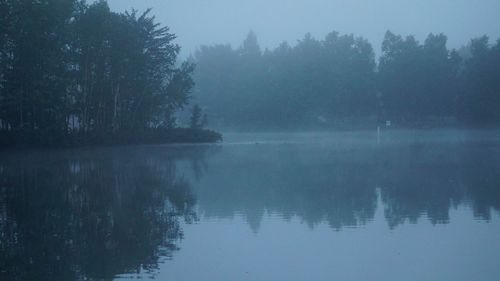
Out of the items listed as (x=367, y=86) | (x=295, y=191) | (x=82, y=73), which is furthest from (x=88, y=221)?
(x=367, y=86)

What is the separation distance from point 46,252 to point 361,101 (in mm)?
64207

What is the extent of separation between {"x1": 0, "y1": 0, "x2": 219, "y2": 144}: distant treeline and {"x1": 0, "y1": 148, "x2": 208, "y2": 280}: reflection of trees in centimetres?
1664

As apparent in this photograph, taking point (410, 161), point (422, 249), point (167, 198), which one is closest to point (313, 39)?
point (410, 161)

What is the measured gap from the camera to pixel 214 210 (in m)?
13.1

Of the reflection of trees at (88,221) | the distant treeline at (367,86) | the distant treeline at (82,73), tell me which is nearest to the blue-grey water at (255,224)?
the reflection of trees at (88,221)

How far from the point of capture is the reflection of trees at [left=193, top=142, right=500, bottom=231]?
1240cm

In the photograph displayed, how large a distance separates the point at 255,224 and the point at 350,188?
512cm

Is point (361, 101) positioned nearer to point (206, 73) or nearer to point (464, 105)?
point (464, 105)

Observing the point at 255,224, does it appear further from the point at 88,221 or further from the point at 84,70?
the point at 84,70

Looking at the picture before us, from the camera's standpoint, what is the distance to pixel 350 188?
626 inches

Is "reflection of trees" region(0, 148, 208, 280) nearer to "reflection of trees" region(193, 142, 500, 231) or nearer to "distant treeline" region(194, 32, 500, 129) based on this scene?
"reflection of trees" region(193, 142, 500, 231)

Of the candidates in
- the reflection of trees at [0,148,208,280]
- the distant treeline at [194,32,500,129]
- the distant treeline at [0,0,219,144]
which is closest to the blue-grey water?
the reflection of trees at [0,148,208,280]

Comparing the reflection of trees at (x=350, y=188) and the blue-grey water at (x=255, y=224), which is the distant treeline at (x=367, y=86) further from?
the blue-grey water at (x=255, y=224)

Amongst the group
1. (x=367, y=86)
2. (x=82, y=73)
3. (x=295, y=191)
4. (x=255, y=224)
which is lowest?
(x=255, y=224)
